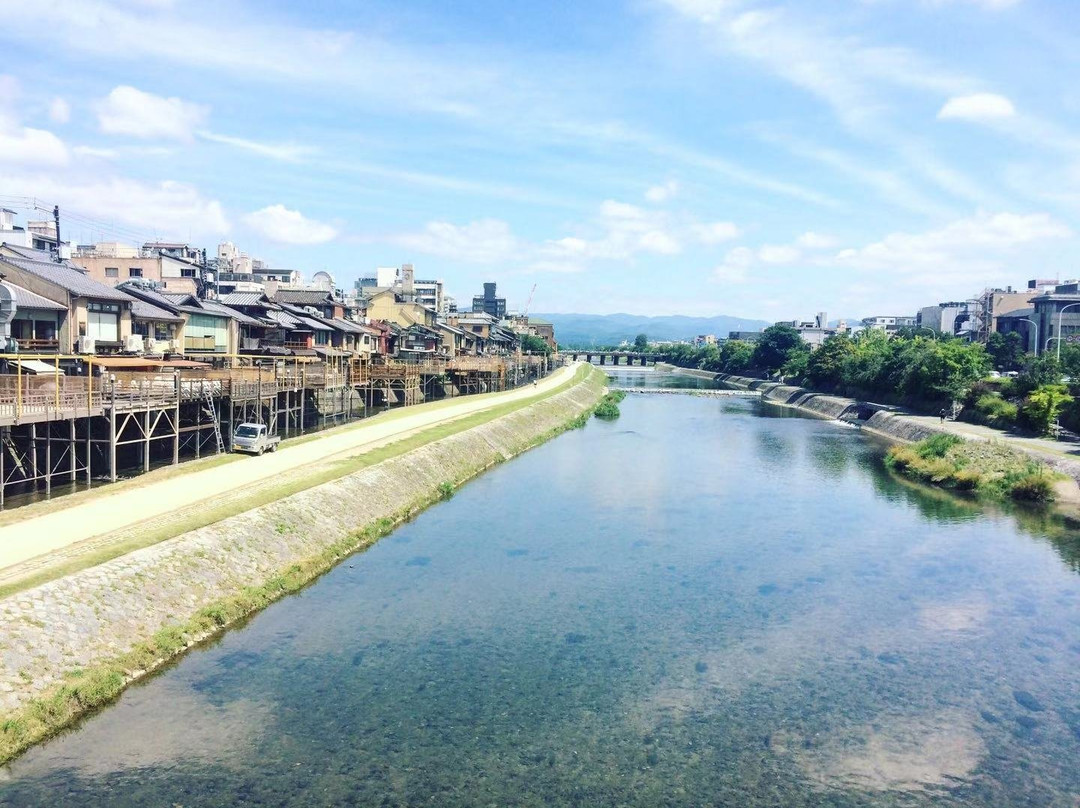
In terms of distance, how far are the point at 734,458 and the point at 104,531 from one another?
43.0 meters

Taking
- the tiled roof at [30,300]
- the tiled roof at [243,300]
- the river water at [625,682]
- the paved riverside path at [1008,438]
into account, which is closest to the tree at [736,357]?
the paved riverside path at [1008,438]

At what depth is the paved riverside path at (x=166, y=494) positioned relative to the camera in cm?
2270

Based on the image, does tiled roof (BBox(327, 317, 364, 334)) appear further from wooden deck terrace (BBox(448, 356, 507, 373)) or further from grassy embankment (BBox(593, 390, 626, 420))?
grassy embankment (BBox(593, 390, 626, 420))

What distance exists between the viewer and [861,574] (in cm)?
2923

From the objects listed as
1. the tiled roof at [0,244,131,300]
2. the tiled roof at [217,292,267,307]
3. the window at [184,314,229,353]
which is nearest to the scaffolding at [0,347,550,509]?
the window at [184,314,229,353]

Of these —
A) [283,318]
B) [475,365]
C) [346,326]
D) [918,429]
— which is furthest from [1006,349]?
[283,318]

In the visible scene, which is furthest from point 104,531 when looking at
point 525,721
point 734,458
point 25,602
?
point 734,458

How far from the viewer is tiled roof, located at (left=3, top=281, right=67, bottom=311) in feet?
122

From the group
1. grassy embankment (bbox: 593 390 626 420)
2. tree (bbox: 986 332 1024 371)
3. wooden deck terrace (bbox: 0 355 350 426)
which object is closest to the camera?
wooden deck terrace (bbox: 0 355 350 426)

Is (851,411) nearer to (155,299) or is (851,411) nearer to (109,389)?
(155,299)

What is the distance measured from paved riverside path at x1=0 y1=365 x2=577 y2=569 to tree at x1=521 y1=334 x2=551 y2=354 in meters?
129

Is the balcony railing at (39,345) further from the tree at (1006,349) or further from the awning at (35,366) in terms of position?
the tree at (1006,349)

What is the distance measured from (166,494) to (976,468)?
4449cm

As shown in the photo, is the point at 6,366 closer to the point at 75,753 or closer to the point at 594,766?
the point at 75,753
